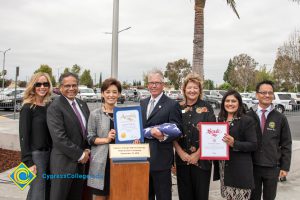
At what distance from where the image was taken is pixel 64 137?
3.77 meters

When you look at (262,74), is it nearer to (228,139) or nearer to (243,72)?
(243,72)

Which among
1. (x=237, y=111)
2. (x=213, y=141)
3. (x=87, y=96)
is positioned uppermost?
(x=237, y=111)

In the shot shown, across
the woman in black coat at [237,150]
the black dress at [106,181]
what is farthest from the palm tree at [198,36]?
the black dress at [106,181]

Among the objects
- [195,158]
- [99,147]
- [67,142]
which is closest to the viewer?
[67,142]

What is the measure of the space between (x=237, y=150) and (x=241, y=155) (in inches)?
3.7

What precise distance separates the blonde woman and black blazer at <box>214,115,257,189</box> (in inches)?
84.8

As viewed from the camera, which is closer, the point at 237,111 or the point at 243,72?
the point at 237,111

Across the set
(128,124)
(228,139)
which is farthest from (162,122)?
(228,139)

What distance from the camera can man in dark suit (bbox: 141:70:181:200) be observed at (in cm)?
408

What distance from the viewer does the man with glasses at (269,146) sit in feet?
13.6

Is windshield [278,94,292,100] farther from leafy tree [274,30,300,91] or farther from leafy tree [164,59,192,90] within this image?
leafy tree [164,59,192,90]

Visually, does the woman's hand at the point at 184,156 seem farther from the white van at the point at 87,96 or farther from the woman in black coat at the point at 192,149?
the white van at the point at 87,96

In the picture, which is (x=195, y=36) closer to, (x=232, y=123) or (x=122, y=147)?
(x=232, y=123)

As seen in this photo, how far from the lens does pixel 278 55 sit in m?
46.8
